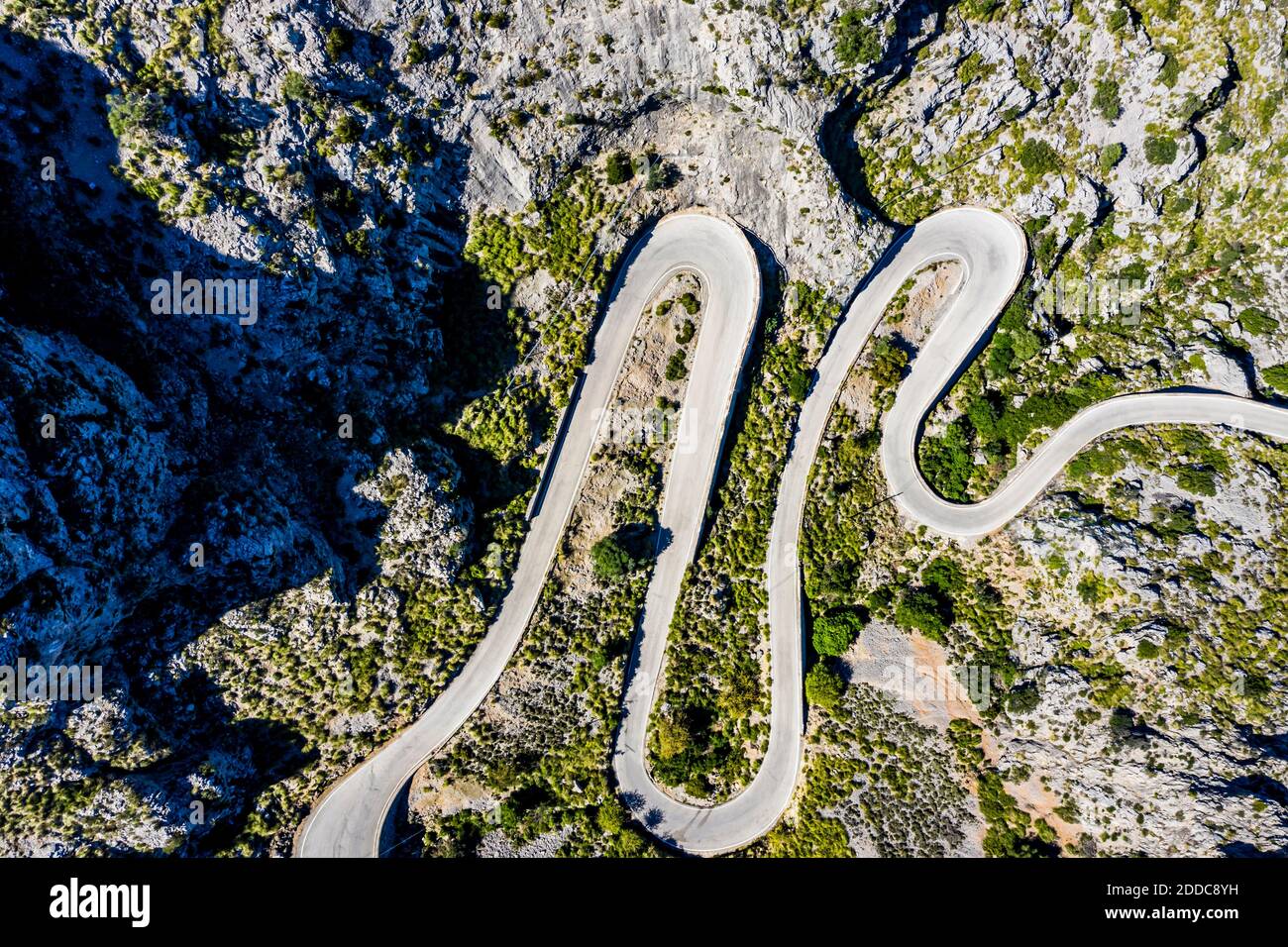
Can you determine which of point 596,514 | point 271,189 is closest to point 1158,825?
point 596,514

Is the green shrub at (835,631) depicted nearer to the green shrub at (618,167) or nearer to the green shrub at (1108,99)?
the green shrub at (618,167)

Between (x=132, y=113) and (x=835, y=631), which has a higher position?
(x=132, y=113)

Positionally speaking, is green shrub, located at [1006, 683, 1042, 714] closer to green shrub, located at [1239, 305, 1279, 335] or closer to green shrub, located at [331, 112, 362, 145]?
green shrub, located at [1239, 305, 1279, 335]

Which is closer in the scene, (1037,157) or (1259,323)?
(1037,157)

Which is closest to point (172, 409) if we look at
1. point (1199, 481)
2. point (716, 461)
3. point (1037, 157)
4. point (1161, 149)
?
point (716, 461)

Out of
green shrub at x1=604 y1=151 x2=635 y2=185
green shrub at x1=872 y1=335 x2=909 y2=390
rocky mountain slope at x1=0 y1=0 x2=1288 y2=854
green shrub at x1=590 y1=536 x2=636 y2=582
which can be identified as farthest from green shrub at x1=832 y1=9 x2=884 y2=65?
green shrub at x1=590 y1=536 x2=636 y2=582

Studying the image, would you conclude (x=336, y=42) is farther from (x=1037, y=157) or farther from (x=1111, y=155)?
(x=1111, y=155)

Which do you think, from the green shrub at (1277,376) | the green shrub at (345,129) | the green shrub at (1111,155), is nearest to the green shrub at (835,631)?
the green shrub at (1277,376)

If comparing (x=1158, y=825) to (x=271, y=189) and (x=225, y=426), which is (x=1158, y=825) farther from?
(x=271, y=189)
